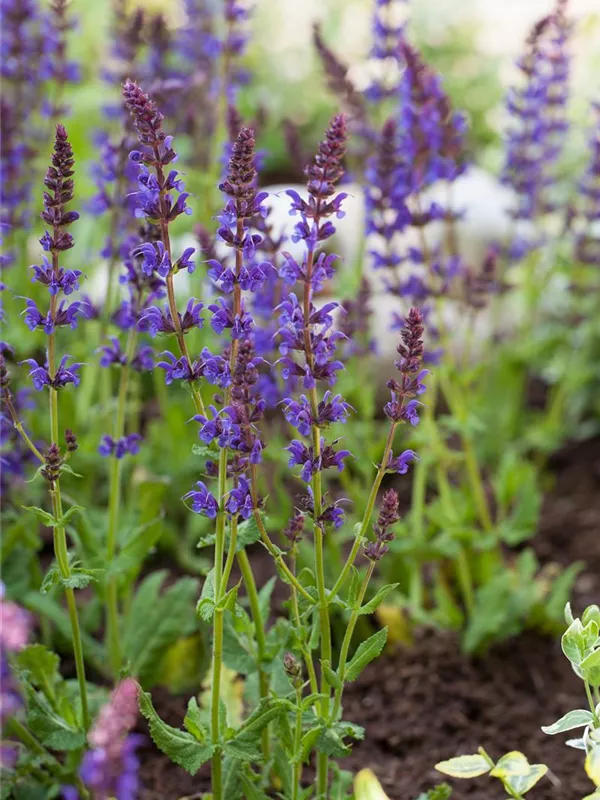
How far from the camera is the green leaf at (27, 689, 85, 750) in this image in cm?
245

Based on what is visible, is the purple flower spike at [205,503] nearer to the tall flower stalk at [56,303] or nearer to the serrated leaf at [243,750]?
the tall flower stalk at [56,303]

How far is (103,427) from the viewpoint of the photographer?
4.00 metres

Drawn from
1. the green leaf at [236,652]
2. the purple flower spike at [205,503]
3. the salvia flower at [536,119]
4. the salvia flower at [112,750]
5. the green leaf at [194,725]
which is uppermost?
the salvia flower at [536,119]

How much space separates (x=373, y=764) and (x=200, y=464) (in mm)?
1398

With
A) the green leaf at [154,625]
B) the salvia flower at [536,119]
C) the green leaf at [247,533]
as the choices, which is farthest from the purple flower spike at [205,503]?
the salvia flower at [536,119]

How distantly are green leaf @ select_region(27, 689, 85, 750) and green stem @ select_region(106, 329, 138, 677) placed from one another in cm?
49

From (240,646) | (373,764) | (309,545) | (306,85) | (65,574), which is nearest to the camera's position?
(65,574)

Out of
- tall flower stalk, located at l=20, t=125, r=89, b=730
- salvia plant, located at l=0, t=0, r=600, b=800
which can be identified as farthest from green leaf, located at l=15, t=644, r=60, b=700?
tall flower stalk, located at l=20, t=125, r=89, b=730

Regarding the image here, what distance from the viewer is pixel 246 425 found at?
1997 mm

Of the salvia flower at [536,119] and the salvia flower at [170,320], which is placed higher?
the salvia flower at [536,119]

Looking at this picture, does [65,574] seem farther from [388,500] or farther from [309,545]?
[309,545]

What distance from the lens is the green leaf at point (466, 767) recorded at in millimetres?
2033

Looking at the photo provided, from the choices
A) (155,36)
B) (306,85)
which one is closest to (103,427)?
(155,36)

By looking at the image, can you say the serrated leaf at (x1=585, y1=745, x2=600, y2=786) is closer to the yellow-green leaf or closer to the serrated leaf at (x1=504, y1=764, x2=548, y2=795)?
the serrated leaf at (x1=504, y1=764, x2=548, y2=795)
